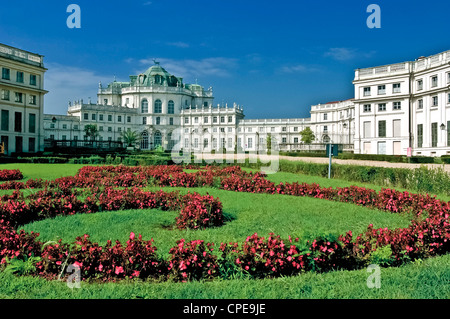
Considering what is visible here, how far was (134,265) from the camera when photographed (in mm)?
4074

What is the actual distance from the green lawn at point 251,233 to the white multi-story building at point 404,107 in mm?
25169

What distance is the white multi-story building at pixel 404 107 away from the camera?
2930 cm

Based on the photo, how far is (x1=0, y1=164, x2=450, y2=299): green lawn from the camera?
3438 mm

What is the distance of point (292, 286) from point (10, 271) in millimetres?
3392

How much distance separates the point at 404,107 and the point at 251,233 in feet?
110

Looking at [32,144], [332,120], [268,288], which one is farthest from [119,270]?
[332,120]

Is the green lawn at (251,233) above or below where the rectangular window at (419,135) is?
below

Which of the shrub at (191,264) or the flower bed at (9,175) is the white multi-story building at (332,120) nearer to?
the flower bed at (9,175)

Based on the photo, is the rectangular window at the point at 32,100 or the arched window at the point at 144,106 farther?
the arched window at the point at 144,106

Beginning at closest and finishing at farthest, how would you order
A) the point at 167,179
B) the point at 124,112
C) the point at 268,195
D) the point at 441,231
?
the point at 441,231
the point at 268,195
the point at 167,179
the point at 124,112

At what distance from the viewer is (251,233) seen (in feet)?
19.7

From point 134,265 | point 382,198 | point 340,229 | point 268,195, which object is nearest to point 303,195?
point 268,195

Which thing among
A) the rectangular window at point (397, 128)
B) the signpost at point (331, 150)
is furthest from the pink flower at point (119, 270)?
the rectangular window at point (397, 128)
